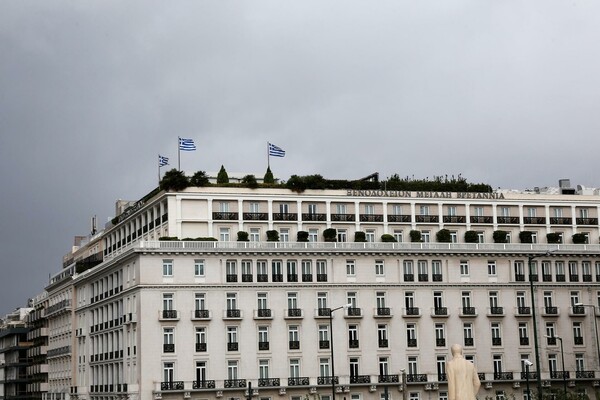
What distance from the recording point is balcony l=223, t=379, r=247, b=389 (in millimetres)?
107562

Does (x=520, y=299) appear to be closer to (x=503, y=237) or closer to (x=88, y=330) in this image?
(x=503, y=237)

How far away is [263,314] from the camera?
110m

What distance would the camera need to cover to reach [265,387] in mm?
108125

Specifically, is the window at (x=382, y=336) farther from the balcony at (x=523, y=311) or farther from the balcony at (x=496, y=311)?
the balcony at (x=523, y=311)

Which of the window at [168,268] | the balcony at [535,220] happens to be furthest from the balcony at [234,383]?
the balcony at [535,220]

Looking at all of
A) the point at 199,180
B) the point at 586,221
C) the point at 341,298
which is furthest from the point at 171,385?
the point at 586,221

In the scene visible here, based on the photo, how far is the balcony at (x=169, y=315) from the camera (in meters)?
107

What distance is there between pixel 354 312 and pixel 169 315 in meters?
18.7

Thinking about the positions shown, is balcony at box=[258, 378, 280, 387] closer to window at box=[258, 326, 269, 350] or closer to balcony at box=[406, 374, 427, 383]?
window at box=[258, 326, 269, 350]

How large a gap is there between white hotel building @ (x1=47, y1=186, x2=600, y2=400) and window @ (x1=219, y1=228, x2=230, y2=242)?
0.39 ft

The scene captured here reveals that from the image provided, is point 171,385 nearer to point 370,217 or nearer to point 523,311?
point 370,217

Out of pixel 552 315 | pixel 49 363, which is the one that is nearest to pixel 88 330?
pixel 49 363

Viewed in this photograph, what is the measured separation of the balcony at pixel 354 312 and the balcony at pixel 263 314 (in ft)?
26.3

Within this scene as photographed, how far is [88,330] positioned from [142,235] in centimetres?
1586
